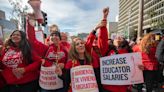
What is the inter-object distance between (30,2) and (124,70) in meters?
1.89

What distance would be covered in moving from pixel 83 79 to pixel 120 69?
2.41 feet

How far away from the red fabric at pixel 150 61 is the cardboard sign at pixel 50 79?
2.48 m

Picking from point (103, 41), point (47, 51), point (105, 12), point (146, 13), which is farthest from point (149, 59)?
point (146, 13)

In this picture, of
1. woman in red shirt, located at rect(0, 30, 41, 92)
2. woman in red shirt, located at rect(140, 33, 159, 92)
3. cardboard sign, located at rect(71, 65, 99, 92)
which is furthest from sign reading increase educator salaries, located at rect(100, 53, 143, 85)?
woman in red shirt, located at rect(140, 33, 159, 92)

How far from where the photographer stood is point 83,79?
401cm

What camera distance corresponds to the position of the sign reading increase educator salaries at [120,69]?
4.40 meters

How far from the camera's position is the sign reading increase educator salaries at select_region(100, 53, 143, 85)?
14.4 ft

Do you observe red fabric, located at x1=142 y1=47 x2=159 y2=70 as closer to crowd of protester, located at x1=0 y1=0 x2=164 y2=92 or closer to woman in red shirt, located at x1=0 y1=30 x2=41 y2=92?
crowd of protester, located at x1=0 y1=0 x2=164 y2=92

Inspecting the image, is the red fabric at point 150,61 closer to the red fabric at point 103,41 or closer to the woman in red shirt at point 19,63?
the red fabric at point 103,41

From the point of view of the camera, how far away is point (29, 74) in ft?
15.0

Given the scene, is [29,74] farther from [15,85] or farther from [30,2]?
[30,2]

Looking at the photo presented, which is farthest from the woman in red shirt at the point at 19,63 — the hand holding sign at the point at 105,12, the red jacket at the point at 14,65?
the hand holding sign at the point at 105,12

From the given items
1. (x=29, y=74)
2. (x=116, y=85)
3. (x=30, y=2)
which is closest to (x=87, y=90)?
(x=116, y=85)

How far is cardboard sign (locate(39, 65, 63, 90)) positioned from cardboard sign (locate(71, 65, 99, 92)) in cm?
44
